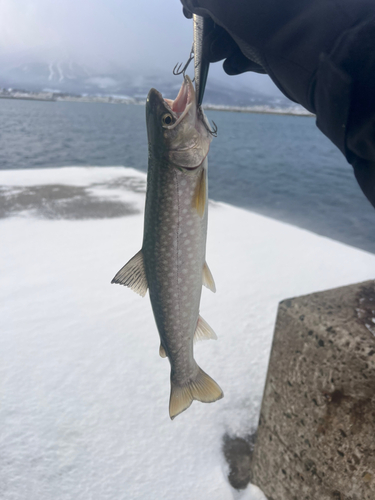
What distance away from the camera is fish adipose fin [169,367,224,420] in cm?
194

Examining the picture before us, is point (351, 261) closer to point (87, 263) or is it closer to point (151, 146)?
point (87, 263)

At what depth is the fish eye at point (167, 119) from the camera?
152 centimetres

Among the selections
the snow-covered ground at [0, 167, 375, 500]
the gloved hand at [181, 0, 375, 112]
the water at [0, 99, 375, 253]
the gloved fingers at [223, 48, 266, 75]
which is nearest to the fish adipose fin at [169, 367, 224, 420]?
the snow-covered ground at [0, 167, 375, 500]

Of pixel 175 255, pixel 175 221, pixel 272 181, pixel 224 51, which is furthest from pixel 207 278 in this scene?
pixel 272 181

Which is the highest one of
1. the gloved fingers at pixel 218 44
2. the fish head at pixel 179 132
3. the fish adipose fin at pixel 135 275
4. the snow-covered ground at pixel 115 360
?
the gloved fingers at pixel 218 44

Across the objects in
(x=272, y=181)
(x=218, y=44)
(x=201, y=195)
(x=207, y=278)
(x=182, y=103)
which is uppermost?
(x=218, y=44)

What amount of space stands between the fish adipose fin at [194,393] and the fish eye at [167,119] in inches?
55.7

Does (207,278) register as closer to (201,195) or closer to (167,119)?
(201,195)

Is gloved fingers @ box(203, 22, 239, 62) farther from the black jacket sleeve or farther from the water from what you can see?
the water

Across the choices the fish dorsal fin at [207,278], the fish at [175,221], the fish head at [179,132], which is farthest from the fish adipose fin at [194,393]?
the fish head at [179,132]

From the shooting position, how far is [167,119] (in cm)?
153

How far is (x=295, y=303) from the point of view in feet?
7.48

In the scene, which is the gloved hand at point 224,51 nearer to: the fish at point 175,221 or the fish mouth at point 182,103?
the fish mouth at point 182,103

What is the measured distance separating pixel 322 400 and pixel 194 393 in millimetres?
784
